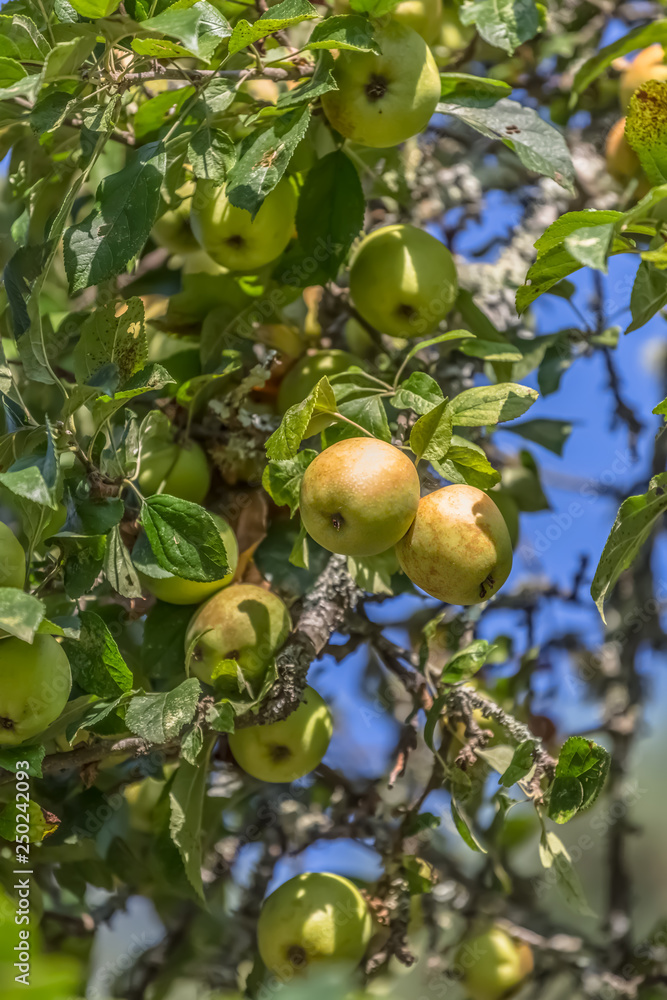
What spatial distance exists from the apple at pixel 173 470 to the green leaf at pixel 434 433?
1.59 feet

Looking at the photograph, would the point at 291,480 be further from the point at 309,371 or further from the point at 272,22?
the point at 272,22

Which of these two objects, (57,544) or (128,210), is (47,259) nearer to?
(128,210)

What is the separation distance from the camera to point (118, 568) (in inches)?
45.3

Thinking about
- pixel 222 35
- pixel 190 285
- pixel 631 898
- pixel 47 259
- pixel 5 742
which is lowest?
pixel 631 898

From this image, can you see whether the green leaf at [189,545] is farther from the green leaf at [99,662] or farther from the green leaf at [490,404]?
the green leaf at [490,404]

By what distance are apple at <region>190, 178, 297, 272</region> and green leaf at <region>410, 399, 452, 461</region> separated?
0.49m

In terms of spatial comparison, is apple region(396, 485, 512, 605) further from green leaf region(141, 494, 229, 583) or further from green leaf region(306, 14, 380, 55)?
green leaf region(306, 14, 380, 55)

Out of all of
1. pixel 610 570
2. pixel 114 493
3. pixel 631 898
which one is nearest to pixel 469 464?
pixel 610 570

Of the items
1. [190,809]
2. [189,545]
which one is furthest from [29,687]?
[190,809]

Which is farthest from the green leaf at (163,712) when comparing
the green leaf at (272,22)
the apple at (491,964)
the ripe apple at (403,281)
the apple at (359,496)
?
the apple at (491,964)

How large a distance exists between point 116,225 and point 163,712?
0.67 meters

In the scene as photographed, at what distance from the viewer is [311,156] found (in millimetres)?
1443

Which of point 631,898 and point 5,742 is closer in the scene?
point 5,742

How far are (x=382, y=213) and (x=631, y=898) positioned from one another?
177 cm
